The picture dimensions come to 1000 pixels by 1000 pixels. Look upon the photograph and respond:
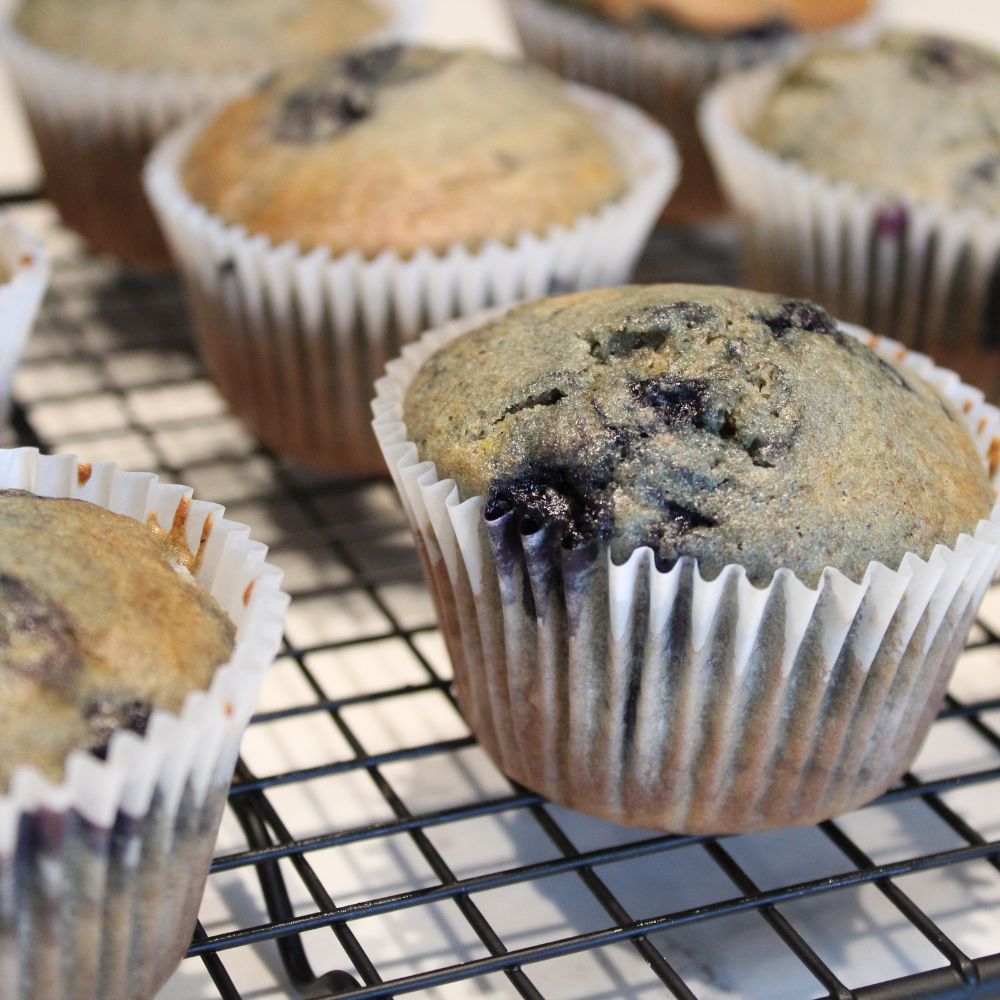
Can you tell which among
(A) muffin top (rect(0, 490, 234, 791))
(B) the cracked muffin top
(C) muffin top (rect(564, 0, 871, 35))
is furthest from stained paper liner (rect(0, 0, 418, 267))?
(A) muffin top (rect(0, 490, 234, 791))

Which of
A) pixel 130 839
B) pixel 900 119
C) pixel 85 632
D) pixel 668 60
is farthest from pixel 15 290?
pixel 668 60

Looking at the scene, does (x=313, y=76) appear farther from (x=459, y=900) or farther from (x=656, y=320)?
(x=459, y=900)

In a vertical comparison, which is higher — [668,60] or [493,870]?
[668,60]

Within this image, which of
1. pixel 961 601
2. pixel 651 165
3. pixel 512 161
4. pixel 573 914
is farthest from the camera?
pixel 651 165

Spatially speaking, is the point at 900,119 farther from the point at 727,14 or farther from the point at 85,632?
the point at 85,632

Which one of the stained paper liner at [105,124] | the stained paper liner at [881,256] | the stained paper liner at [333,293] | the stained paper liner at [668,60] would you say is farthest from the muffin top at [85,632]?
the stained paper liner at [668,60]

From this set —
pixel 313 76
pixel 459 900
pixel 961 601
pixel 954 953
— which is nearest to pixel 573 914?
pixel 459 900

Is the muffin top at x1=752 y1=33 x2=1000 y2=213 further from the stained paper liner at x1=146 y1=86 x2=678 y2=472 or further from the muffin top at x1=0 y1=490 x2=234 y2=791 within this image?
the muffin top at x1=0 y1=490 x2=234 y2=791
